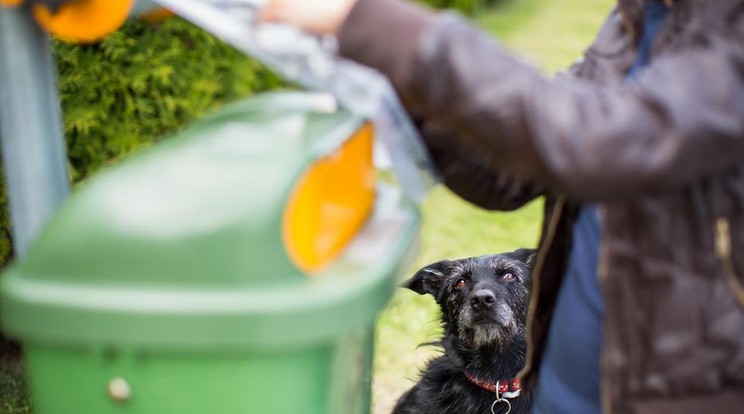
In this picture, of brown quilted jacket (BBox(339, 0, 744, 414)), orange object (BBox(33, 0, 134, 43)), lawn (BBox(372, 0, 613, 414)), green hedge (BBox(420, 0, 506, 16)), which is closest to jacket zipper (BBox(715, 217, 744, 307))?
brown quilted jacket (BBox(339, 0, 744, 414))

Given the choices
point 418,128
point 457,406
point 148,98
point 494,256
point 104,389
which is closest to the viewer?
point 104,389

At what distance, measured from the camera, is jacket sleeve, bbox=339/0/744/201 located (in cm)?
128

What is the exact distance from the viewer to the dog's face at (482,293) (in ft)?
11.2

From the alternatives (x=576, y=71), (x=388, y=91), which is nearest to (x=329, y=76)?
(x=388, y=91)

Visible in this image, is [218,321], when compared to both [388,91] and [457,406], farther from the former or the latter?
[457,406]

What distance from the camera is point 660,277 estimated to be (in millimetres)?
1440

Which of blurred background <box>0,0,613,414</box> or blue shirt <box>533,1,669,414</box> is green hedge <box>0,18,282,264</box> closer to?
blurred background <box>0,0,613,414</box>

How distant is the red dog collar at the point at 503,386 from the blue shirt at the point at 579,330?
147 cm

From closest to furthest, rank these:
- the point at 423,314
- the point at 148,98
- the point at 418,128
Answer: the point at 418,128 → the point at 148,98 → the point at 423,314

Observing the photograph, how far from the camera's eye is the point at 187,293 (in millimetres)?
1253

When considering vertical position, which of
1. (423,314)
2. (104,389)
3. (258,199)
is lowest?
(423,314)

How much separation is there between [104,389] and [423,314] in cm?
317

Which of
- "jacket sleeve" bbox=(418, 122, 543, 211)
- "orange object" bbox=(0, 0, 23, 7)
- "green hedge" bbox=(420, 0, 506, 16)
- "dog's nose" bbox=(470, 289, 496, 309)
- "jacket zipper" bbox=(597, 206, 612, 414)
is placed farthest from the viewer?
"green hedge" bbox=(420, 0, 506, 16)

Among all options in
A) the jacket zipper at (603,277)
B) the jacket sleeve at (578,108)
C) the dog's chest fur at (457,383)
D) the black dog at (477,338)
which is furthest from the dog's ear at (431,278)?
the jacket sleeve at (578,108)
